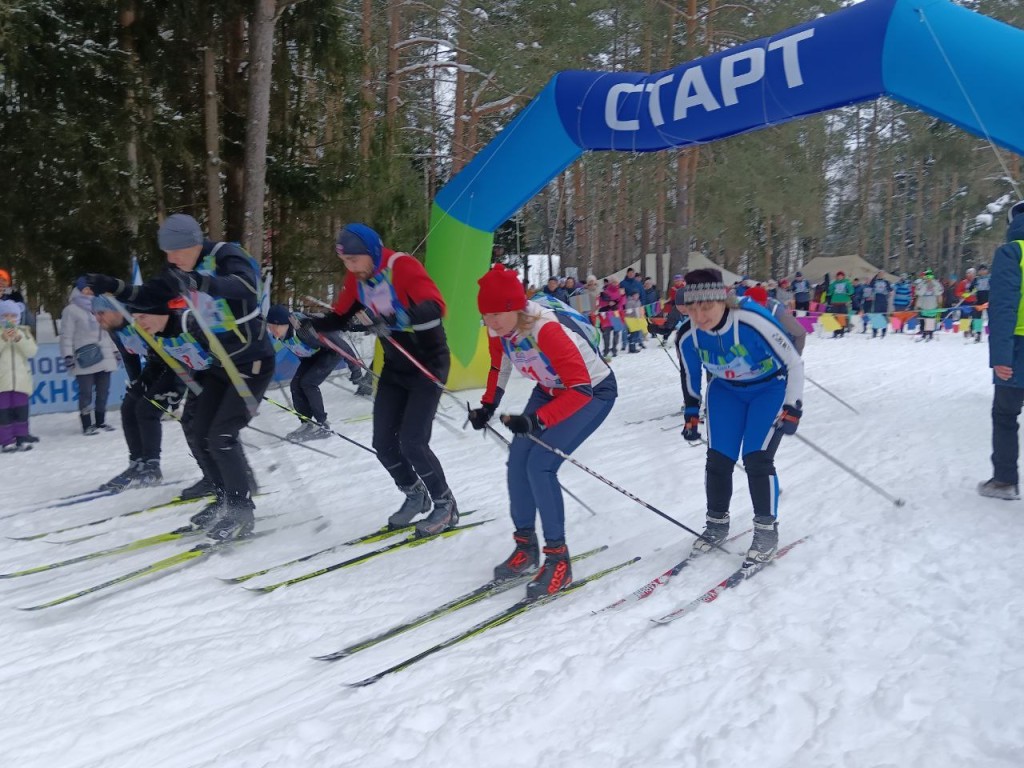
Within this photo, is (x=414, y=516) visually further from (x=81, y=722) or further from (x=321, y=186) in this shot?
(x=321, y=186)

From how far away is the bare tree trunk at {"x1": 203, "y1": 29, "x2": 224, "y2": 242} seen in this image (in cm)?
1033

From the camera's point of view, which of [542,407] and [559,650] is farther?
[542,407]

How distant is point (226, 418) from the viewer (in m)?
4.80

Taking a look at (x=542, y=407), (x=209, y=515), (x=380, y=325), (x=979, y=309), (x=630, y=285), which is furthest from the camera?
(x=630, y=285)

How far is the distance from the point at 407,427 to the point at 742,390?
1898 millimetres

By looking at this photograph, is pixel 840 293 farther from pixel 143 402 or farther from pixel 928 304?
pixel 143 402

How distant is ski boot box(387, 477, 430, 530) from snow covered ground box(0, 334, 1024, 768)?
231mm

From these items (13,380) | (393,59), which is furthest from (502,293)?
(393,59)

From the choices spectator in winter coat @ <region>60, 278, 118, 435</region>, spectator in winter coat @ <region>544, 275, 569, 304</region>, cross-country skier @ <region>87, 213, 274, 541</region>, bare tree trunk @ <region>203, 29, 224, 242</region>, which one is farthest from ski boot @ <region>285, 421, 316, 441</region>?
spectator in winter coat @ <region>544, 275, 569, 304</region>

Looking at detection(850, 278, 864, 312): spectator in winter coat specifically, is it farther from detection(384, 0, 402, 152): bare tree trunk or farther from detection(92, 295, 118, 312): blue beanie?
detection(92, 295, 118, 312): blue beanie

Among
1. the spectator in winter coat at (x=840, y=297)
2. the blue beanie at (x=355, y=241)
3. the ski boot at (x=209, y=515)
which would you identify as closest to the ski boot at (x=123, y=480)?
the ski boot at (x=209, y=515)

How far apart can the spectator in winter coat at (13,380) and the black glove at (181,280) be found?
15.4 ft

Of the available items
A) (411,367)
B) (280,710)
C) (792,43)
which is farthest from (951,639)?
(792,43)

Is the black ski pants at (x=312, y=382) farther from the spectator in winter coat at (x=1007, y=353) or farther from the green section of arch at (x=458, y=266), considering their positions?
the spectator in winter coat at (x=1007, y=353)
